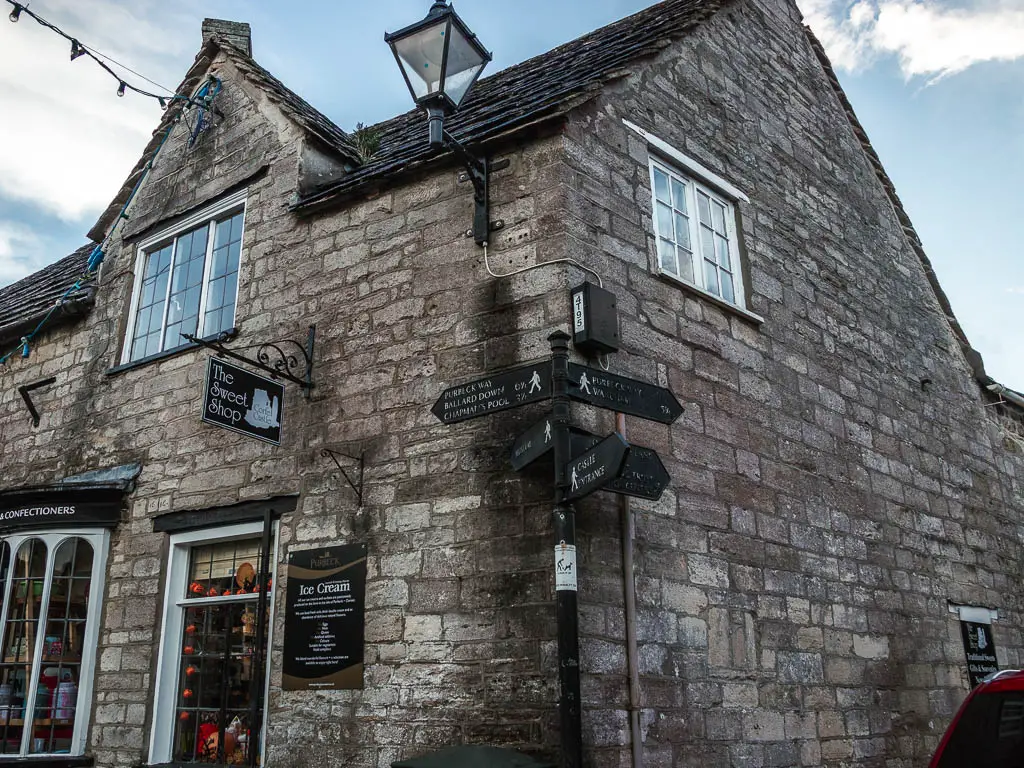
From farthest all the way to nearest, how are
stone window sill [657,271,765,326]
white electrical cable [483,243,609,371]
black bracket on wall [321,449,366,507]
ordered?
stone window sill [657,271,765,326] < black bracket on wall [321,449,366,507] < white electrical cable [483,243,609,371]

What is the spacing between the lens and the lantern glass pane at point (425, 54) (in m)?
5.70

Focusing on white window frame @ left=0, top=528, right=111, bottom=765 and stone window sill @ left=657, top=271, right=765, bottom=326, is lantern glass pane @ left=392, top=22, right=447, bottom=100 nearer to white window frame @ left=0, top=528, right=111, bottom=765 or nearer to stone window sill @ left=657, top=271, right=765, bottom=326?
stone window sill @ left=657, top=271, right=765, bottom=326

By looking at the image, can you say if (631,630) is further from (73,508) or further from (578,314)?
(73,508)

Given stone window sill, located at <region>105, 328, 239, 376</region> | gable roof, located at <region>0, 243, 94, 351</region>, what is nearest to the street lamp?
stone window sill, located at <region>105, 328, 239, 376</region>

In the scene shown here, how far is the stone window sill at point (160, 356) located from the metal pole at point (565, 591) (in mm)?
4160

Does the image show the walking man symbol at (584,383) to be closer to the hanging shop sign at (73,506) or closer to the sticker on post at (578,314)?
the sticker on post at (578,314)

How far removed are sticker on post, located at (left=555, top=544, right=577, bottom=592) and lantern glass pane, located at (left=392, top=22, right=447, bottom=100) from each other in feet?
9.59

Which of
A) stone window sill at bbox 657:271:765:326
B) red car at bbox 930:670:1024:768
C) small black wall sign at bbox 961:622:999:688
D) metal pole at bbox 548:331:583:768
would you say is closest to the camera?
red car at bbox 930:670:1024:768

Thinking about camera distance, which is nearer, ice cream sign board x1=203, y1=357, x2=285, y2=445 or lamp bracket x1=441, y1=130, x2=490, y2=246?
ice cream sign board x1=203, y1=357, x2=285, y2=445

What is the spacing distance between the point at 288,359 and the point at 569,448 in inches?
132

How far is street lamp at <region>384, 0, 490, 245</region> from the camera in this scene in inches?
224

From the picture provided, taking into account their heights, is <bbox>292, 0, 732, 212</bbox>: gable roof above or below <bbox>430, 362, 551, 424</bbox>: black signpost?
above

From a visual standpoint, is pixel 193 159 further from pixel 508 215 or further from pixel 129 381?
pixel 508 215

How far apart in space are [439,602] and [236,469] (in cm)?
259
